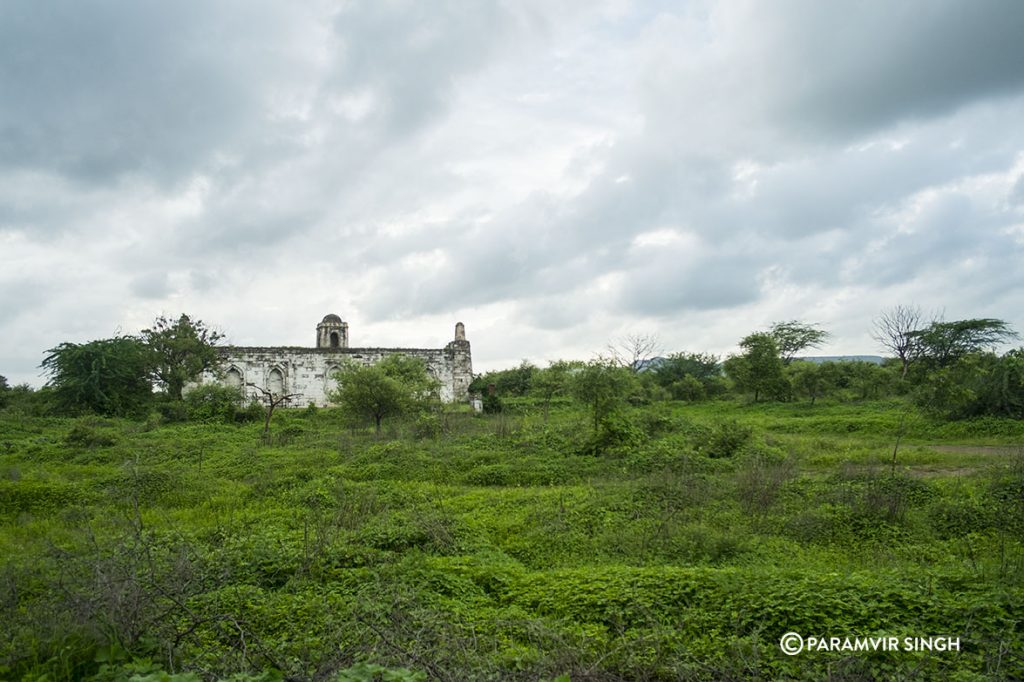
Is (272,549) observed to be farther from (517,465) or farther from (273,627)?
(517,465)

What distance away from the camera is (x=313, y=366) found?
3619cm

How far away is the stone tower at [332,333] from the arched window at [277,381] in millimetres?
3973

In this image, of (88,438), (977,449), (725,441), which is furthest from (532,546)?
(88,438)

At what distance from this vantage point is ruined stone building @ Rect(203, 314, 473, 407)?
34844 mm

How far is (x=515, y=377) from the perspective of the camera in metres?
40.0

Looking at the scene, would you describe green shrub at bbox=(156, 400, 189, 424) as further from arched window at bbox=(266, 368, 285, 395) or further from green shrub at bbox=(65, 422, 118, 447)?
arched window at bbox=(266, 368, 285, 395)

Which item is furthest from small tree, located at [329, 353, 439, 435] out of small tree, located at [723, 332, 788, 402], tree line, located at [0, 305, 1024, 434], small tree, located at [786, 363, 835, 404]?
small tree, located at [786, 363, 835, 404]

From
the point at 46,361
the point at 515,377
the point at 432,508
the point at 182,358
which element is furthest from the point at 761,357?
the point at 46,361

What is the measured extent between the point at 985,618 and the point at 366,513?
765 centimetres

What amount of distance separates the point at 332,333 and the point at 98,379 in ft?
48.1

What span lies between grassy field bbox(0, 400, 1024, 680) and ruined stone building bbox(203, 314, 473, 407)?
18.7 m

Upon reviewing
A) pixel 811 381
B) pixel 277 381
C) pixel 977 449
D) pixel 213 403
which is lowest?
pixel 977 449

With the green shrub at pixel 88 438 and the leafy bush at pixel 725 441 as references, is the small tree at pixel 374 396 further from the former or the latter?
the leafy bush at pixel 725 441

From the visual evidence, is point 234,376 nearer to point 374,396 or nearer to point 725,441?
point 374,396
